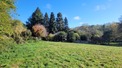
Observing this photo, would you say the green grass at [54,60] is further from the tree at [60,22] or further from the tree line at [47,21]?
the tree at [60,22]

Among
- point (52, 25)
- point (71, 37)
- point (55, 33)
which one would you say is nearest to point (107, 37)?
point (71, 37)

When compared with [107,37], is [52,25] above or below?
above

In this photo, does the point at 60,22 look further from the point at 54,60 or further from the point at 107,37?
the point at 54,60

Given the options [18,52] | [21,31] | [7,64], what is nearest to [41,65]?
[7,64]

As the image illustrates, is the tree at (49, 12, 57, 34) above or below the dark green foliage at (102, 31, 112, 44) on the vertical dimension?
above

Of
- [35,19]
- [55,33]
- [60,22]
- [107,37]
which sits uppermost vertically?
[35,19]

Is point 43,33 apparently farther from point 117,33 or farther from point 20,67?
point 20,67

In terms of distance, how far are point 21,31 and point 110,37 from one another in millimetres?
27858

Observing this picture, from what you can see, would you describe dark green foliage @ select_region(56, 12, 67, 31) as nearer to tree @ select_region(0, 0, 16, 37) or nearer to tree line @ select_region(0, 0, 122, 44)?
tree line @ select_region(0, 0, 122, 44)

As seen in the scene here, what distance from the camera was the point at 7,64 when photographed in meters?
11.6

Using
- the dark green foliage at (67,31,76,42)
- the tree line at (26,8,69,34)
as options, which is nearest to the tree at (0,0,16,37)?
the dark green foliage at (67,31,76,42)

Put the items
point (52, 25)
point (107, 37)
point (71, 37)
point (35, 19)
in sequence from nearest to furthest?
1. point (71, 37)
2. point (107, 37)
3. point (35, 19)
4. point (52, 25)

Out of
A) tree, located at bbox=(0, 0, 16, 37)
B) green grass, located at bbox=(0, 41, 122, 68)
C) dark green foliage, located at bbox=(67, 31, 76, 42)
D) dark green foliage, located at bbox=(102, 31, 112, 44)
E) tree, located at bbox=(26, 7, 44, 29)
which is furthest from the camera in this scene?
tree, located at bbox=(26, 7, 44, 29)

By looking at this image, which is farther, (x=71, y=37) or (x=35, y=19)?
(x=35, y=19)
